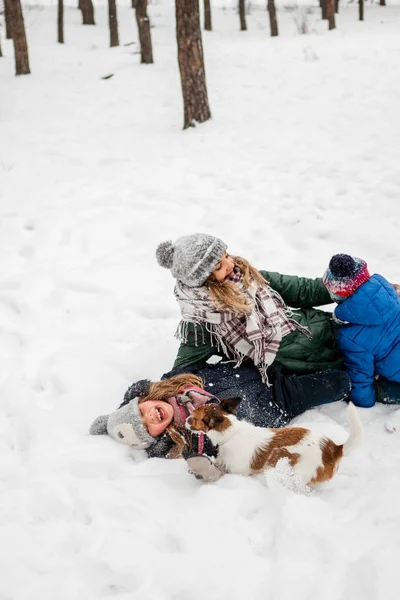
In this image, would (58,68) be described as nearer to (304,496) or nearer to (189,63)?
(189,63)

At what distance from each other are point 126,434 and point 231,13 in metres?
31.7

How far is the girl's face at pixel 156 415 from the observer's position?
2584mm

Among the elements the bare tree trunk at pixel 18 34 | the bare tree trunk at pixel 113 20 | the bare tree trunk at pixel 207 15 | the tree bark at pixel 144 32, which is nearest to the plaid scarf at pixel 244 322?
the bare tree trunk at pixel 18 34

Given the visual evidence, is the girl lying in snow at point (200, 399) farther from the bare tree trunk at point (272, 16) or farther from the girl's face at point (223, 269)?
the bare tree trunk at point (272, 16)

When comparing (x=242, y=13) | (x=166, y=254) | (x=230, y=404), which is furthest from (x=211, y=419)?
(x=242, y=13)

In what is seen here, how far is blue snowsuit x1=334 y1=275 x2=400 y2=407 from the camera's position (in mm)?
2770

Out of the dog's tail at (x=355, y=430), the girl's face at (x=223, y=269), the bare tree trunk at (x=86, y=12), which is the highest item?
the bare tree trunk at (x=86, y=12)

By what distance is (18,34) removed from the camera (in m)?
11.0

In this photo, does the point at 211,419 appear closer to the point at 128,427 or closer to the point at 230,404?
the point at 230,404

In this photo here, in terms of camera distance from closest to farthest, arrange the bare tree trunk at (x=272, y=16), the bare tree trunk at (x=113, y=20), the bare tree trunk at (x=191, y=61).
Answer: the bare tree trunk at (x=191, y=61), the bare tree trunk at (x=113, y=20), the bare tree trunk at (x=272, y=16)

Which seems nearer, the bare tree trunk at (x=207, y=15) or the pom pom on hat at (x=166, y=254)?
the pom pom on hat at (x=166, y=254)

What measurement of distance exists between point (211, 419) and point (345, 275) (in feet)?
3.91

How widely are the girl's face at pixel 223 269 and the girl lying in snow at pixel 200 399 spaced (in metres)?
0.64

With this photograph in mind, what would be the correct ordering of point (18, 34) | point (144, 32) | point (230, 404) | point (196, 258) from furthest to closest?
1. point (144, 32)
2. point (18, 34)
3. point (196, 258)
4. point (230, 404)
